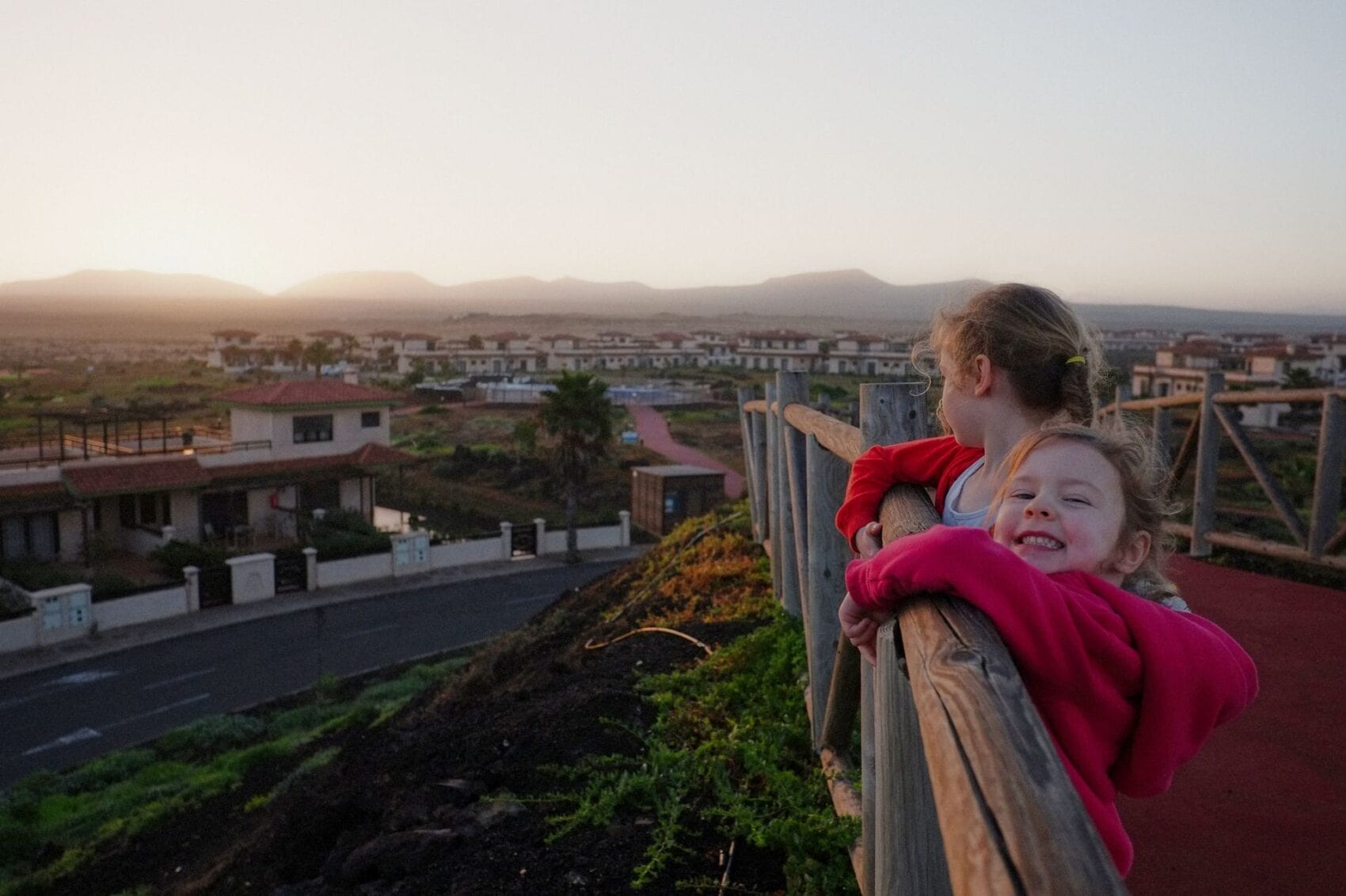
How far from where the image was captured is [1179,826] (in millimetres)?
3377

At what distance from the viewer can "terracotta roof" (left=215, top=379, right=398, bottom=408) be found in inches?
1195

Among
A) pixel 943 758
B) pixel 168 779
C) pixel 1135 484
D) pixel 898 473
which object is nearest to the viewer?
pixel 943 758

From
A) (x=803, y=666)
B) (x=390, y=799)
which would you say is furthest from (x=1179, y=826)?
(x=390, y=799)

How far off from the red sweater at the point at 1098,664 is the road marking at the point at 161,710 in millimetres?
15759

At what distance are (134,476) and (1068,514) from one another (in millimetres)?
27800

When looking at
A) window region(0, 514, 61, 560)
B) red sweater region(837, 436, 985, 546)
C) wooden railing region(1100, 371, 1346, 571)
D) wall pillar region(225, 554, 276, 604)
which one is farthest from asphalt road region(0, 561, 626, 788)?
red sweater region(837, 436, 985, 546)

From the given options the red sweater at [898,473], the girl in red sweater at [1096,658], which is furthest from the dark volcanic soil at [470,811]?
the girl in red sweater at [1096,658]

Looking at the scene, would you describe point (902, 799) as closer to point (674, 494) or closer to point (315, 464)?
point (674, 494)

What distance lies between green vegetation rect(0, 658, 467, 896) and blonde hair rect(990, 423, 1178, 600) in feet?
23.2

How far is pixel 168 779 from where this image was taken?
37.3 feet

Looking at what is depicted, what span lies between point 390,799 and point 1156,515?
4.07 metres

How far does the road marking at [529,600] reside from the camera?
21.9m

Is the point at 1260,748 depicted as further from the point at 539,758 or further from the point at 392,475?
the point at 392,475

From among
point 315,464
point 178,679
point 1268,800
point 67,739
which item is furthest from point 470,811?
point 315,464
